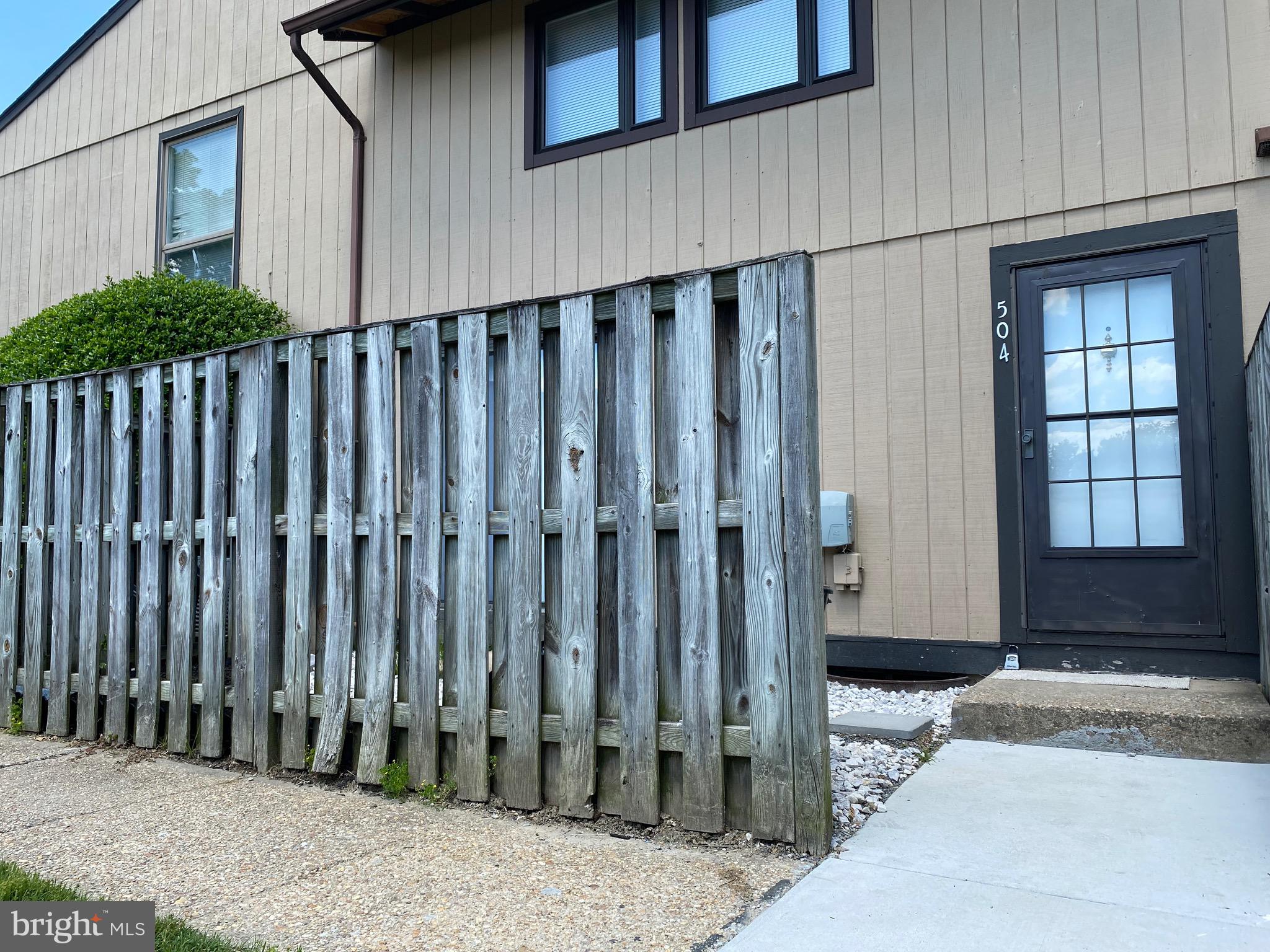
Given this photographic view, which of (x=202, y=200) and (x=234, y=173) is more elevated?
(x=234, y=173)

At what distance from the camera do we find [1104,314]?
15.4ft

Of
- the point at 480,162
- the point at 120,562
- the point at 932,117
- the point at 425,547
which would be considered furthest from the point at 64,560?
the point at 932,117

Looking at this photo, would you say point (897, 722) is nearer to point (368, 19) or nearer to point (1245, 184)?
point (1245, 184)

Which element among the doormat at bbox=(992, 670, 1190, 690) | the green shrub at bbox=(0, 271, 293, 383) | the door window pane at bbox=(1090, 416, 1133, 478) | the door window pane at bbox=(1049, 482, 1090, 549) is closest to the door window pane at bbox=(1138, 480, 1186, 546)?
the door window pane at bbox=(1090, 416, 1133, 478)

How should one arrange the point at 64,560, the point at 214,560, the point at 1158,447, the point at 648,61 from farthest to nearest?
the point at 648,61 < the point at 1158,447 < the point at 64,560 < the point at 214,560

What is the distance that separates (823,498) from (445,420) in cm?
255

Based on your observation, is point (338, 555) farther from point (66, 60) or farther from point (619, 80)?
point (66, 60)

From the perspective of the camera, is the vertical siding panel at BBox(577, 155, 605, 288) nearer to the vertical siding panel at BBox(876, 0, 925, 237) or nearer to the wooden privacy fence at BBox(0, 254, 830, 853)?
the vertical siding panel at BBox(876, 0, 925, 237)

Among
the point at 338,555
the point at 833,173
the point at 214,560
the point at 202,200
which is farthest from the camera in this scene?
the point at 202,200

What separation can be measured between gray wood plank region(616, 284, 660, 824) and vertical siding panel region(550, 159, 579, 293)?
3.52 metres

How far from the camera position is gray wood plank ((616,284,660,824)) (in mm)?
2820

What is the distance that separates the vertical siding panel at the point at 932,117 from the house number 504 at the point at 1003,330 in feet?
1.83

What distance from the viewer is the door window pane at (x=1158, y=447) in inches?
177

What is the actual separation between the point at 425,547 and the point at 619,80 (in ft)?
13.9
